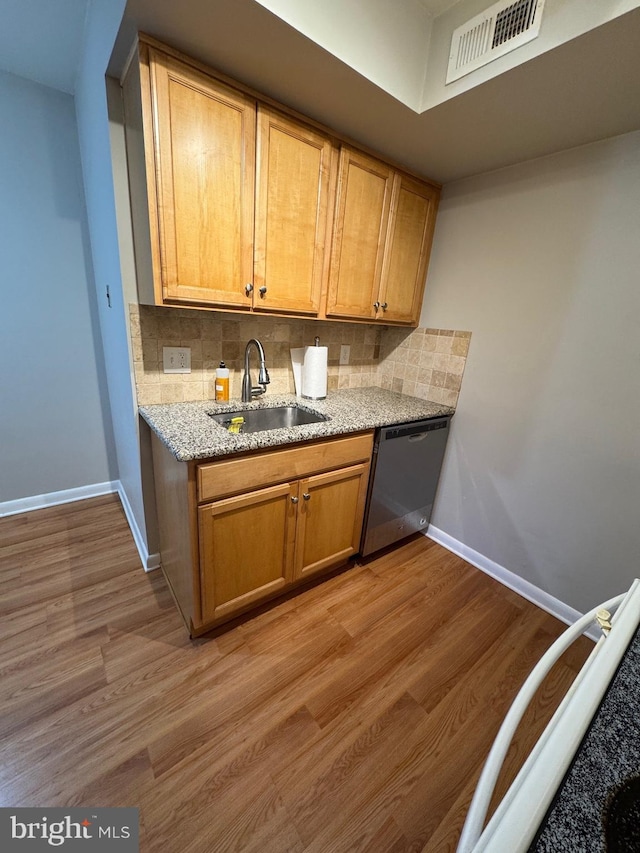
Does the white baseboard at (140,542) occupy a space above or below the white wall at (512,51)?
below

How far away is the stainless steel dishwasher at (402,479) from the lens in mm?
1791

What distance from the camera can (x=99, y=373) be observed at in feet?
7.45

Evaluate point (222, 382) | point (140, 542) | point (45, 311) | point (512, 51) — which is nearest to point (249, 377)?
point (222, 382)

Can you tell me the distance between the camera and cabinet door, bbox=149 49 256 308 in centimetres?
113

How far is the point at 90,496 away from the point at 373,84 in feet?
9.46

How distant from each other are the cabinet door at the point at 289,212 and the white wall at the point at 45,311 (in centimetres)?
137

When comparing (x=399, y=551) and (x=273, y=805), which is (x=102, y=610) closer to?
(x=273, y=805)

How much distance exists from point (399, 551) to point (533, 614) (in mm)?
761

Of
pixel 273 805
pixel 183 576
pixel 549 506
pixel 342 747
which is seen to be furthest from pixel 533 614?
pixel 183 576


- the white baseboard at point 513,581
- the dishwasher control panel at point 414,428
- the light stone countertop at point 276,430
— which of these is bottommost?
the white baseboard at point 513,581

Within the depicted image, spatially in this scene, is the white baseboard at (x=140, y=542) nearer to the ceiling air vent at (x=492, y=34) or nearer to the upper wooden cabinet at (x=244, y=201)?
the upper wooden cabinet at (x=244, y=201)

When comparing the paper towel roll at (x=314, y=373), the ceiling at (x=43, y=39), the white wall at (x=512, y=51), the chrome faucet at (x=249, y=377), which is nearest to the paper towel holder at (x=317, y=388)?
the paper towel roll at (x=314, y=373)

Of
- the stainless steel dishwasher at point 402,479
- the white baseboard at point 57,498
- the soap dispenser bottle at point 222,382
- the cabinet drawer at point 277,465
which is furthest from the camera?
the white baseboard at point 57,498

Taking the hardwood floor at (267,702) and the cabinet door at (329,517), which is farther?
the cabinet door at (329,517)
